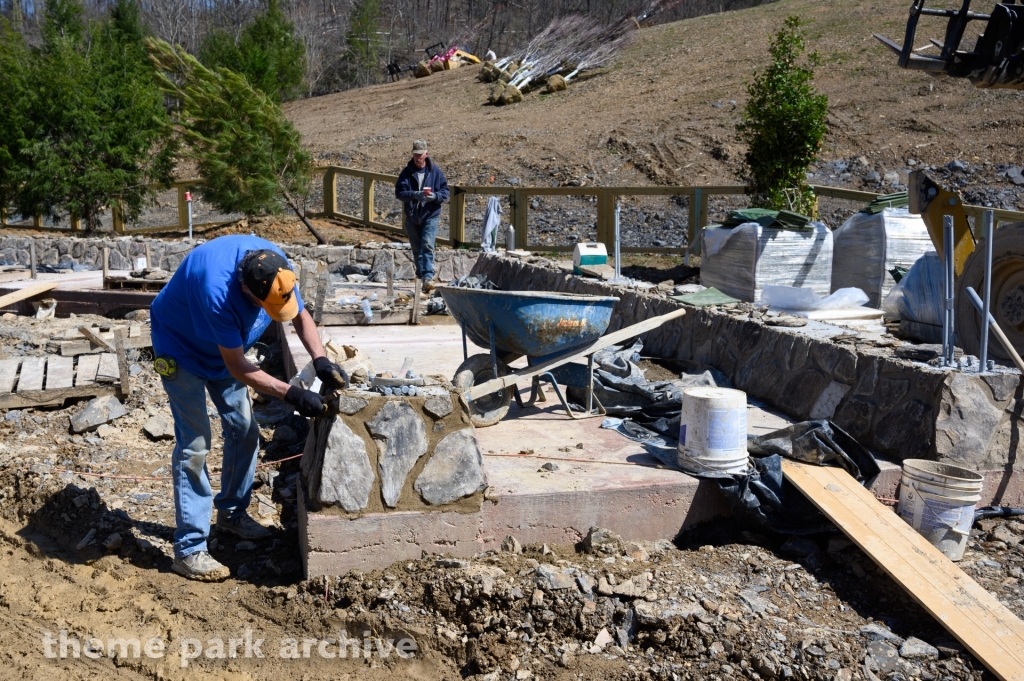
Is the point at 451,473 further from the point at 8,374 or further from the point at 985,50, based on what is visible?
the point at 985,50

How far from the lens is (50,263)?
46.0 feet

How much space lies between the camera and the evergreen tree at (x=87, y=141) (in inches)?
600

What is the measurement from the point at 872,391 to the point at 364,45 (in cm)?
3840

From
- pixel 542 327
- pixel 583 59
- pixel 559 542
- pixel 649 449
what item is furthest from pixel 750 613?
pixel 583 59

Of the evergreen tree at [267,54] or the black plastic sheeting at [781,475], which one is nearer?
the black plastic sheeting at [781,475]

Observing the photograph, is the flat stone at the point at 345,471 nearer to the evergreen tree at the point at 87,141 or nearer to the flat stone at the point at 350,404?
the flat stone at the point at 350,404

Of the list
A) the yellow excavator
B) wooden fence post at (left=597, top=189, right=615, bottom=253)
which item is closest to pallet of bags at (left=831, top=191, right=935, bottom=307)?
the yellow excavator

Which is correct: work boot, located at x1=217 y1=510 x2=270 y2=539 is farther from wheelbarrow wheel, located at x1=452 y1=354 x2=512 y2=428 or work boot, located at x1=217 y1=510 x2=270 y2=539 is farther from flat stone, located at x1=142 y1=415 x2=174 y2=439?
flat stone, located at x1=142 y1=415 x2=174 y2=439

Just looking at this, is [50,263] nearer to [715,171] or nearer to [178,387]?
[178,387]

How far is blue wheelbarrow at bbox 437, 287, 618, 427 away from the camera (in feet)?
17.1

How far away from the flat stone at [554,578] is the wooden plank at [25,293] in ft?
26.8

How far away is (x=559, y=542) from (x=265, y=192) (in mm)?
12231

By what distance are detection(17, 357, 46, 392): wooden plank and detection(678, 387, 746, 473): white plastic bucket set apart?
4.75m

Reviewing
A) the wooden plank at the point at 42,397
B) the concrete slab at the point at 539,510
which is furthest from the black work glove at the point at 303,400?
the wooden plank at the point at 42,397
